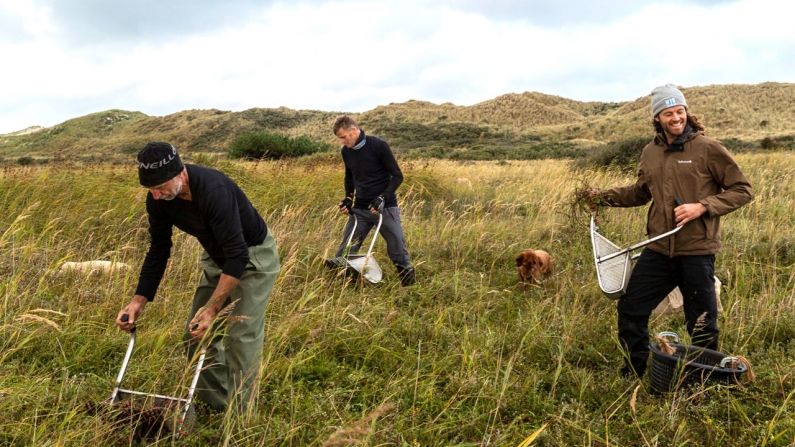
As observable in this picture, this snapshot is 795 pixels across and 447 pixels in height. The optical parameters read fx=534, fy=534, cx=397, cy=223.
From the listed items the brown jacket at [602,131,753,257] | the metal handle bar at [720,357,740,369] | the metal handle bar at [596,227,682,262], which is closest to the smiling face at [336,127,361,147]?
the metal handle bar at [596,227,682,262]

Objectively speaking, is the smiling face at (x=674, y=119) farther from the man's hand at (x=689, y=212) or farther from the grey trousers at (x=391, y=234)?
the grey trousers at (x=391, y=234)

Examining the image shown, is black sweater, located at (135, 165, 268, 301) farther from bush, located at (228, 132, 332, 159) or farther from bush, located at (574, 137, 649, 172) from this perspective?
bush, located at (228, 132, 332, 159)

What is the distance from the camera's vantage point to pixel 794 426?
9.02 ft

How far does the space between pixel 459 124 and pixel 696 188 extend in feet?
146

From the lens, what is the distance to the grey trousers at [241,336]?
2830 mm

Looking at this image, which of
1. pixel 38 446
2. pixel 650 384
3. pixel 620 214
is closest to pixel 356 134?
pixel 650 384

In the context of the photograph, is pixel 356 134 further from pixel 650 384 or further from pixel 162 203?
pixel 650 384

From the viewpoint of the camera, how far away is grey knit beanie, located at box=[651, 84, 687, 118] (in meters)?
3.38

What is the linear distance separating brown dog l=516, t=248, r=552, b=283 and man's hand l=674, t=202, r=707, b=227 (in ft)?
7.62

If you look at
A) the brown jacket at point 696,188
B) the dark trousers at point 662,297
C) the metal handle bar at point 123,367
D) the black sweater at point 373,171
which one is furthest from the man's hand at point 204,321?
the black sweater at point 373,171

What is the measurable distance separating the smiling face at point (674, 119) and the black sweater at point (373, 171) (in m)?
2.82

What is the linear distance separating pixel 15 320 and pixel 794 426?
181 inches

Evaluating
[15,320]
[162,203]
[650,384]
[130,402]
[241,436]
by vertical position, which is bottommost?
[650,384]

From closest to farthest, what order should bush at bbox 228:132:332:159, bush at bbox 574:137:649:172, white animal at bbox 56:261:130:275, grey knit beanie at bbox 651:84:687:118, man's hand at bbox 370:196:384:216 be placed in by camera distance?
grey knit beanie at bbox 651:84:687:118
white animal at bbox 56:261:130:275
man's hand at bbox 370:196:384:216
bush at bbox 574:137:649:172
bush at bbox 228:132:332:159
